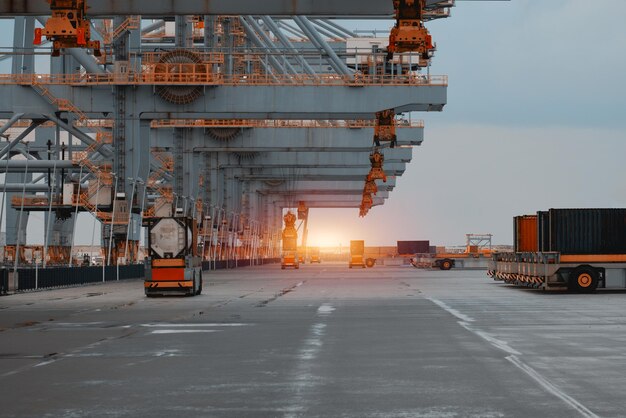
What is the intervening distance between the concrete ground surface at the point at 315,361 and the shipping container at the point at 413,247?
102 m

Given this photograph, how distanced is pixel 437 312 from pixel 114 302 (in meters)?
11.6

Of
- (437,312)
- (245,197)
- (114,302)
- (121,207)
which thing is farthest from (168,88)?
(245,197)

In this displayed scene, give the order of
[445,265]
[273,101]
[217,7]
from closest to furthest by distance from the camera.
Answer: [217,7] → [273,101] → [445,265]

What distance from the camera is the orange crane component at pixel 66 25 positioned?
91.7 feet

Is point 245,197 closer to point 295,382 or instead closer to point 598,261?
point 598,261

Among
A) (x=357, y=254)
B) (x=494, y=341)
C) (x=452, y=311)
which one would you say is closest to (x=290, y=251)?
(x=357, y=254)

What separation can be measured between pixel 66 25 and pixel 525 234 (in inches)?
982

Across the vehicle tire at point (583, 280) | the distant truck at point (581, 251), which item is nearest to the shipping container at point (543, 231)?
the distant truck at point (581, 251)

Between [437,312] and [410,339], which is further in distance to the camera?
[437,312]

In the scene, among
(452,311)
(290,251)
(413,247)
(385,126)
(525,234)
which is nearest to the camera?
(452,311)

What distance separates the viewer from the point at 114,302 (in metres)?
34.6

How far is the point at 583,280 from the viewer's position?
3900cm

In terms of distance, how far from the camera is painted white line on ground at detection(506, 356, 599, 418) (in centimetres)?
1065

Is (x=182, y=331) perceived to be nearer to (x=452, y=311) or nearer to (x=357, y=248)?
(x=452, y=311)
